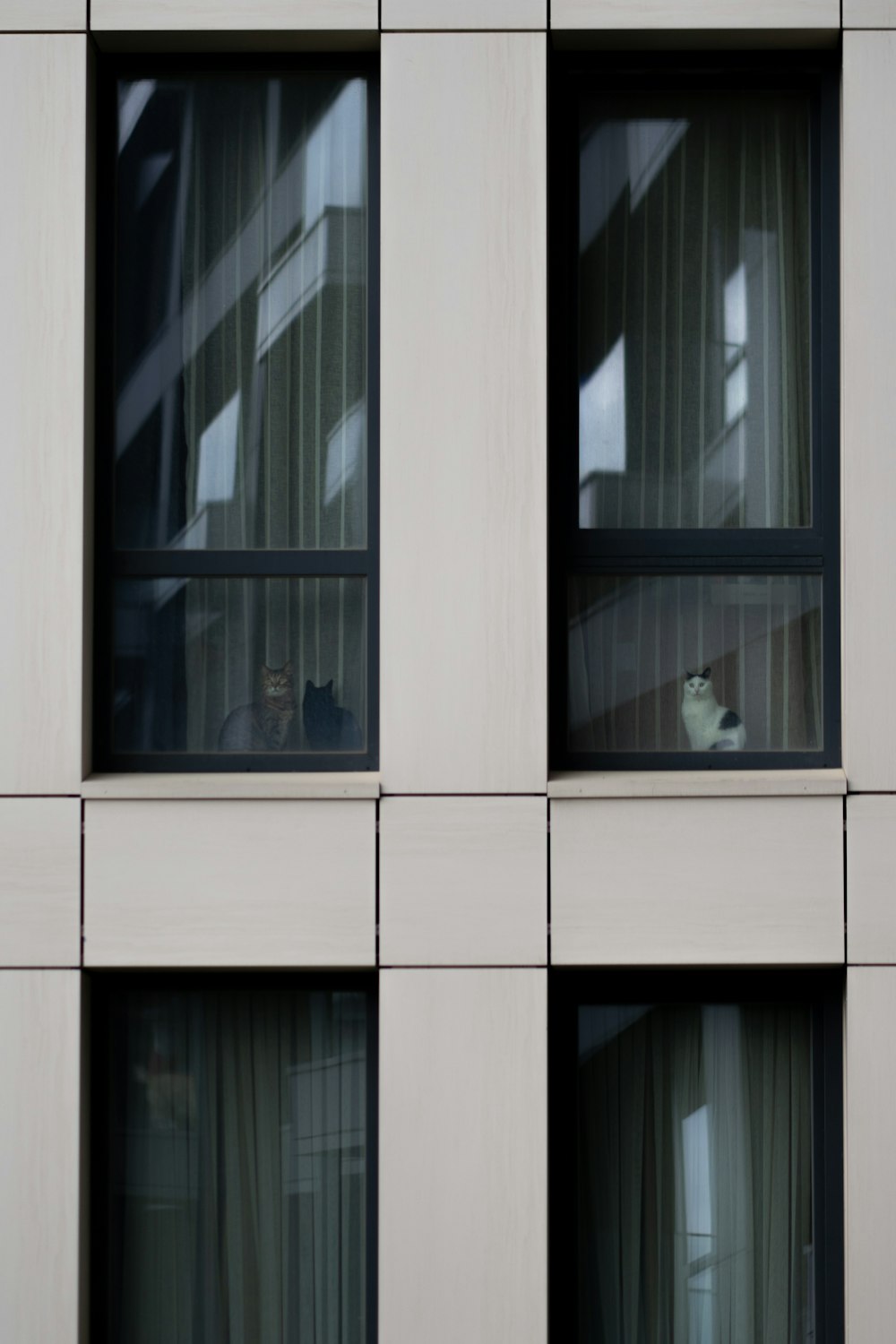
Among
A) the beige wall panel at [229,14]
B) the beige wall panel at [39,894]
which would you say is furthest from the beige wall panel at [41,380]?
the beige wall panel at [39,894]

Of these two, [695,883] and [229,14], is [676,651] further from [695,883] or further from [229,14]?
[229,14]

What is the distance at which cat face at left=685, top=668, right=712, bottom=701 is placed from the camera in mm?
3801

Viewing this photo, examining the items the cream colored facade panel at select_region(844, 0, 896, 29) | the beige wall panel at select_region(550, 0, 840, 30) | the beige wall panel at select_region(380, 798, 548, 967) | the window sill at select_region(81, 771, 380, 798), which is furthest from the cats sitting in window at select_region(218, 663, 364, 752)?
the cream colored facade panel at select_region(844, 0, 896, 29)

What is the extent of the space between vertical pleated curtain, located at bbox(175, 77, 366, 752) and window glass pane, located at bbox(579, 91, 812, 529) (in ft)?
2.71

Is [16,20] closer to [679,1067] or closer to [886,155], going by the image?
[886,155]

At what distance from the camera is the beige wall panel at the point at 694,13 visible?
11.7 ft

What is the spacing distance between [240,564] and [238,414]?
0.51m

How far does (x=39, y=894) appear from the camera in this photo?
3574 mm

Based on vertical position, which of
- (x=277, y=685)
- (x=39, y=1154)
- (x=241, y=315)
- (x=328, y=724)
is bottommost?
(x=39, y=1154)

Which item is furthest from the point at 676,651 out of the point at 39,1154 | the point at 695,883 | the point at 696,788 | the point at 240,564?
the point at 39,1154

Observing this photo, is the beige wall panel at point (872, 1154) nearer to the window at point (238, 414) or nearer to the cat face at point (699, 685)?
the cat face at point (699, 685)

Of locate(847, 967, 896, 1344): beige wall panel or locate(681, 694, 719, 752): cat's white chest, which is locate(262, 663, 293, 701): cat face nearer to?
locate(681, 694, 719, 752): cat's white chest

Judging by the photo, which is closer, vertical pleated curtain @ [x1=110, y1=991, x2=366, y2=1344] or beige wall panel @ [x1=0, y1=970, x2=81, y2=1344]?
beige wall panel @ [x1=0, y1=970, x2=81, y2=1344]

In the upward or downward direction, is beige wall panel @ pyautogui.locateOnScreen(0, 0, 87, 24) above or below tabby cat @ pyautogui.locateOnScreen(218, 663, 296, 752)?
above
